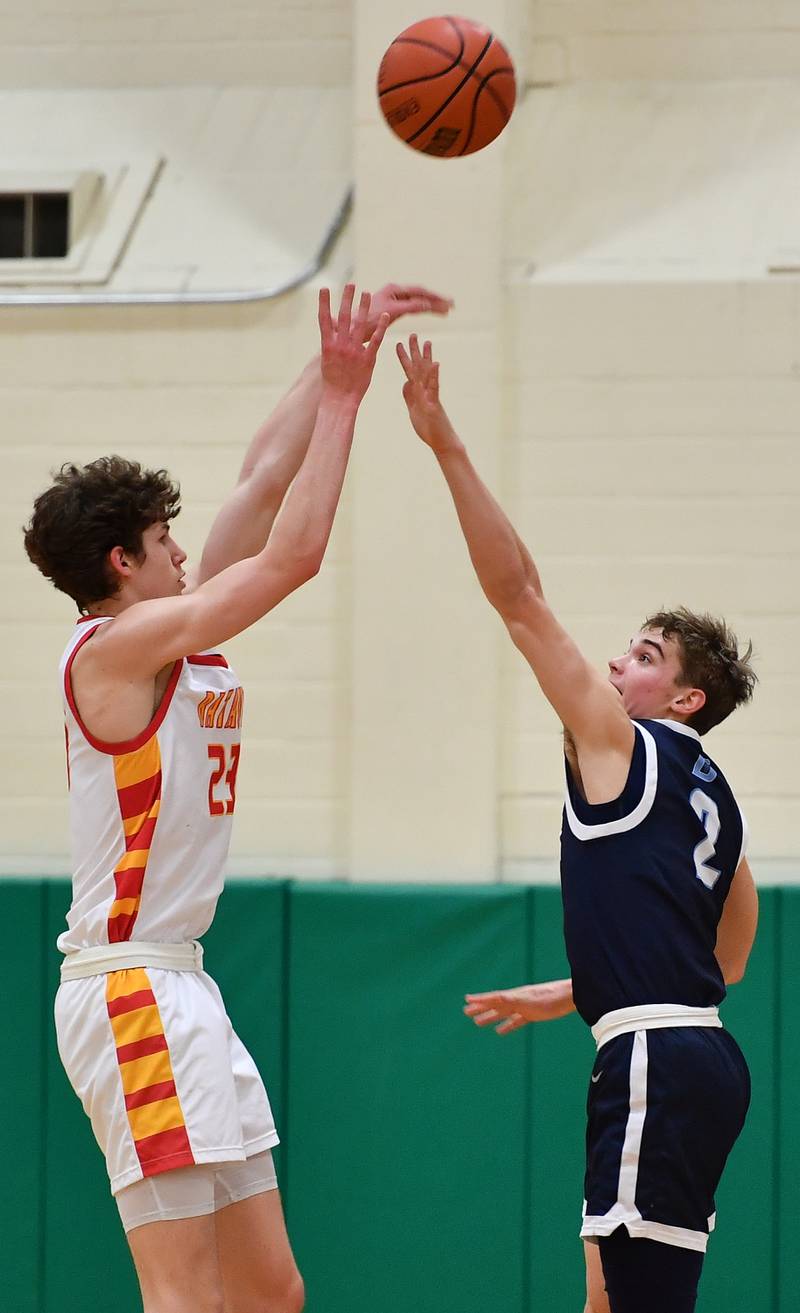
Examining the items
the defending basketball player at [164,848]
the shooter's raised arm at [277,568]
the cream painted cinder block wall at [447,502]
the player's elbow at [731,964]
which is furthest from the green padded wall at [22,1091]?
the player's elbow at [731,964]

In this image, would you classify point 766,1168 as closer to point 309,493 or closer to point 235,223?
point 309,493

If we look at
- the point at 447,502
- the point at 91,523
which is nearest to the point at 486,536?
the point at 91,523

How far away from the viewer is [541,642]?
326 cm

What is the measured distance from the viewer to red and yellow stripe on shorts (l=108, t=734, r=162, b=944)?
3178mm

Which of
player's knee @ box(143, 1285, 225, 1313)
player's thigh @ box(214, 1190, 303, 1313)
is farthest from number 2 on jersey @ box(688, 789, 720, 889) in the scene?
player's knee @ box(143, 1285, 225, 1313)

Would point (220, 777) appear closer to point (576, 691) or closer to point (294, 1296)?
point (576, 691)

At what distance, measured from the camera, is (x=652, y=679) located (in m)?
3.49

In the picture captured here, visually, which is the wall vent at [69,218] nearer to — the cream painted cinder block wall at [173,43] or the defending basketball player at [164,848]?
the cream painted cinder block wall at [173,43]

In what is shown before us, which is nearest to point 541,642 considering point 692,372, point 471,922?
point 471,922

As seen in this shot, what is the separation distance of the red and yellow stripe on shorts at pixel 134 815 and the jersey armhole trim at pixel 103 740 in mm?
13

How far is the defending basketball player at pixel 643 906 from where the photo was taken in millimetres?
3035

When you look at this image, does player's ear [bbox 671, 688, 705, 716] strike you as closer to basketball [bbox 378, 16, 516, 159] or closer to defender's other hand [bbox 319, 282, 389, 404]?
defender's other hand [bbox 319, 282, 389, 404]

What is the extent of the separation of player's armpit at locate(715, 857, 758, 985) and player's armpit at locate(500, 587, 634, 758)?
50cm

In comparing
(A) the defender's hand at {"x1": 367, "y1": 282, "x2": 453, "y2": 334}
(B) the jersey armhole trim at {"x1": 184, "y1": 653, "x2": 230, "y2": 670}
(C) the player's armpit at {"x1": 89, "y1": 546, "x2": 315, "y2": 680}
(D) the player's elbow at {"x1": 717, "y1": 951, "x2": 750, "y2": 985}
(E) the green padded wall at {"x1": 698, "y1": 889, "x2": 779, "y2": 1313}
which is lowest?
(E) the green padded wall at {"x1": 698, "y1": 889, "x2": 779, "y2": 1313}
